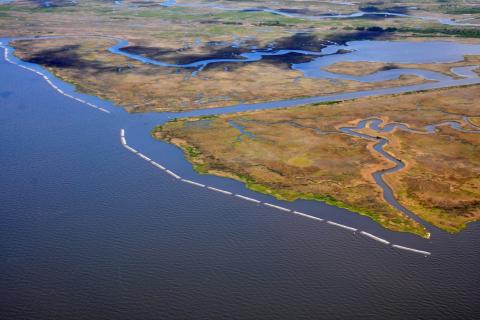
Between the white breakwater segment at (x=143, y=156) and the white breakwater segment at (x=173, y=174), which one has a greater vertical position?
the white breakwater segment at (x=143, y=156)

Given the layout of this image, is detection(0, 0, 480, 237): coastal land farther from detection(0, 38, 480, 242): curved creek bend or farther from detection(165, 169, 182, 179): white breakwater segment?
detection(165, 169, 182, 179): white breakwater segment

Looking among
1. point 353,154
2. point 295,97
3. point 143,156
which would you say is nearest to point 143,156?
point 143,156

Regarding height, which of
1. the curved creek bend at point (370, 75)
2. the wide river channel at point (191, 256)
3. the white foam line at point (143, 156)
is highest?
the curved creek bend at point (370, 75)

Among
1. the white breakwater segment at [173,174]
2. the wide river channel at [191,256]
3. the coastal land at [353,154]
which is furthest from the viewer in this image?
the white breakwater segment at [173,174]

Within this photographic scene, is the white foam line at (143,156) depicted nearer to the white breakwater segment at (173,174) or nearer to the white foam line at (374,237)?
the white breakwater segment at (173,174)

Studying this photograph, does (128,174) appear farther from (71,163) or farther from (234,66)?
(234,66)

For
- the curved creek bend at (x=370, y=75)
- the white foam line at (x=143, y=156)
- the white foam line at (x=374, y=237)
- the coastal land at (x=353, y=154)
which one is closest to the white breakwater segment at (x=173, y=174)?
the coastal land at (x=353, y=154)

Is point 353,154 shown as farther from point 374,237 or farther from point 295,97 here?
point 295,97

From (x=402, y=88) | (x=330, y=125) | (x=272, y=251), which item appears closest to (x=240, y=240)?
(x=272, y=251)

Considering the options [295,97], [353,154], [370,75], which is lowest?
[353,154]
